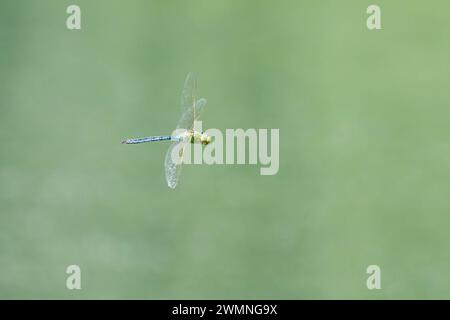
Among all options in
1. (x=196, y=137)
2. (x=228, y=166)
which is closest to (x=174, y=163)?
(x=196, y=137)

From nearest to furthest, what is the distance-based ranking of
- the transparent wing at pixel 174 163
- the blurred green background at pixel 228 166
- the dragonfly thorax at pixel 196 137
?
the transparent wing at pixel 174 163
the dragonfly thorax at pixel 196 137
the blurred green background at pixel 228 166

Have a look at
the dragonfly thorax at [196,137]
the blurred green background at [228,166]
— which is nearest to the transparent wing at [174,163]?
the dragonfly thorax at [196,137]

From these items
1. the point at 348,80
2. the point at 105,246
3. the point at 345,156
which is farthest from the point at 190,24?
the point at 105,246

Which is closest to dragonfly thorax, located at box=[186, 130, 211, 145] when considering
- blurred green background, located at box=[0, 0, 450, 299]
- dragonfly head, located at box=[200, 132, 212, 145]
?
dragonfly head, located at box=[200, 132, 212, 145]

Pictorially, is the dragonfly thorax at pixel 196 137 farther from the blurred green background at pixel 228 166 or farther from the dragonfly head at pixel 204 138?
the blurred green background at pixel 228 166

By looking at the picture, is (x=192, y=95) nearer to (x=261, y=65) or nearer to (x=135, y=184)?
(x=135, y=184)

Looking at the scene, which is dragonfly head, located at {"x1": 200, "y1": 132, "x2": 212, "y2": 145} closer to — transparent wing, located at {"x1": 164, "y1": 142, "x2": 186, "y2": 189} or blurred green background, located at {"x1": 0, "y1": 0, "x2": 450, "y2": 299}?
transparent wing, located at {"x1": 164, "y1": 142, "x2": 186, "y2": 189}
